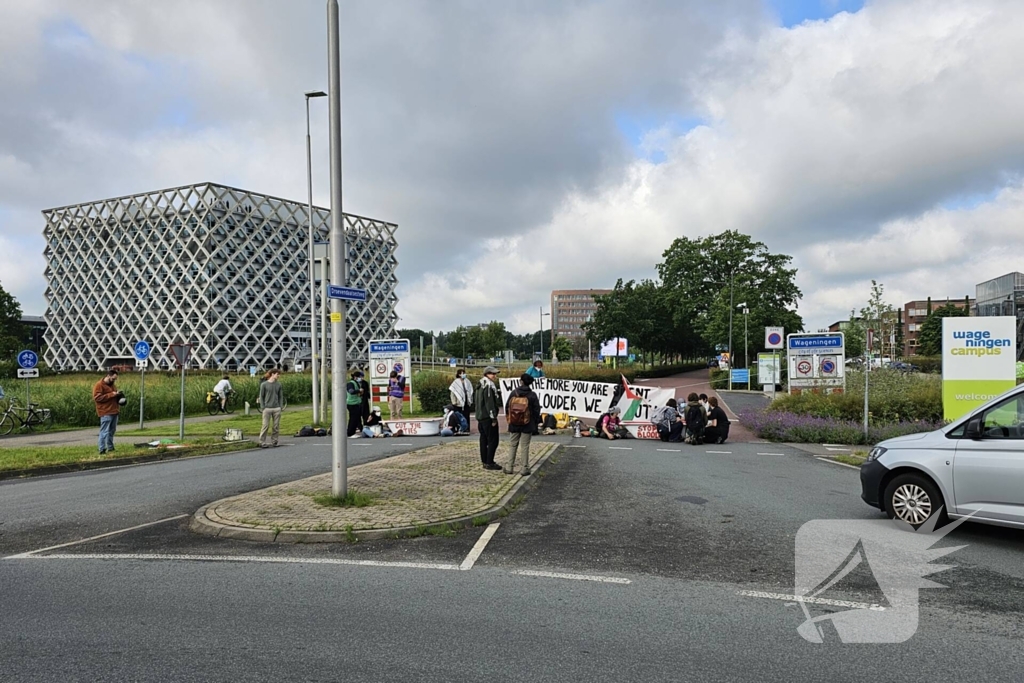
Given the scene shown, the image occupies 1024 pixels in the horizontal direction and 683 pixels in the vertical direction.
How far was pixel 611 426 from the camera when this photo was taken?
59.0ft

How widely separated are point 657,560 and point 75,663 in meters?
4.38

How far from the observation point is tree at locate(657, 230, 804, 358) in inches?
2409

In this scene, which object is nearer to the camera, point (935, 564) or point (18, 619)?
point (18, 619)

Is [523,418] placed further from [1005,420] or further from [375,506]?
[1005,420]

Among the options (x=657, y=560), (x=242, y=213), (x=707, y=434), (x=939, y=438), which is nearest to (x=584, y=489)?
(x=657, y=560)

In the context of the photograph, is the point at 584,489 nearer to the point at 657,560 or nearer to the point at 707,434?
the point at 657,560

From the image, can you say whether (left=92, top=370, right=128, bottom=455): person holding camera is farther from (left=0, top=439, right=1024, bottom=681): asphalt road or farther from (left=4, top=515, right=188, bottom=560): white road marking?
(left=4, top=515, right=188, bottom=560): white road marking

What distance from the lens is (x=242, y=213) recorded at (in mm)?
89938

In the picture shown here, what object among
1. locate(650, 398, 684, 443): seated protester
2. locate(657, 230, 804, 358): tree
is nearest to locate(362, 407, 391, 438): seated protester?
locate(650, 398, 684, 443): seated protester

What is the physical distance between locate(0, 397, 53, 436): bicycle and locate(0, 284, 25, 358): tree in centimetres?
5236

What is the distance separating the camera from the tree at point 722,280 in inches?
2409

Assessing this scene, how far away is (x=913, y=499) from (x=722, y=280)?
62590 mm

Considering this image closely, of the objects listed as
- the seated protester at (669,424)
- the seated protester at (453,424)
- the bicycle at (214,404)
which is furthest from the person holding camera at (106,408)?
the bicycle at (214,404)

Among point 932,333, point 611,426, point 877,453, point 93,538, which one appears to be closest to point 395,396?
point 611,426
